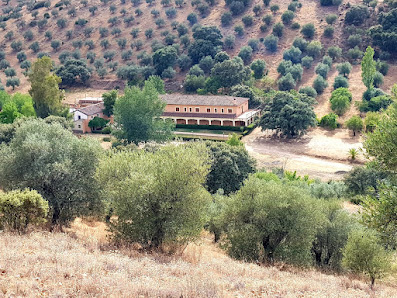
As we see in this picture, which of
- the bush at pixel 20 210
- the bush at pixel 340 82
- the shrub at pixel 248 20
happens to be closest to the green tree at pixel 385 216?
the bush at pixel 20 210

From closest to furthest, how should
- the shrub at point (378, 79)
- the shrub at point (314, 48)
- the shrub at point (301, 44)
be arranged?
the shrub at point (378, 79) → the shrub at point (314, 48) → the shrub at point (301, 44)

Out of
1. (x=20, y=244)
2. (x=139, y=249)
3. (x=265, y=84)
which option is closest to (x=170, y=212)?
(x=139, y=249)

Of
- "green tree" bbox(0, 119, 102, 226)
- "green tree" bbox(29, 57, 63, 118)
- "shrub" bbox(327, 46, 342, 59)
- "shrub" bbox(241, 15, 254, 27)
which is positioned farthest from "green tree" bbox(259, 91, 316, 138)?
"shrub" bbox(241, 15, 254, 27)

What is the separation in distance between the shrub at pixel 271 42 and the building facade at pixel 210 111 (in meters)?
25.1

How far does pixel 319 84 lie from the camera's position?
7475cm

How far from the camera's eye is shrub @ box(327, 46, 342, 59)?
82938 millimetres

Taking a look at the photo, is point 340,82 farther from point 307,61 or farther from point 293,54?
point 293,54

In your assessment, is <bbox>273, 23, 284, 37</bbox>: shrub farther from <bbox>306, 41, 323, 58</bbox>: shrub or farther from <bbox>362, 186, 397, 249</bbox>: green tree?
<bbox>362, 186, 397, 249</bbox>: green tree

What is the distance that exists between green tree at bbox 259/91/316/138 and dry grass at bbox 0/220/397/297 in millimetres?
41225

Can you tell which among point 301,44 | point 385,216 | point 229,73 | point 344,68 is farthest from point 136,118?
point 301,44

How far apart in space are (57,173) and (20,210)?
12.4 feet

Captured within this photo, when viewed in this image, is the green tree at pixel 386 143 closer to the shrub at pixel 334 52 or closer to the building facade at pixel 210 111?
the building facade at pixel 210 111

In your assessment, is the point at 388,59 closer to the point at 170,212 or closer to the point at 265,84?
the point at 265,84

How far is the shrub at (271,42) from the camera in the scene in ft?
291
